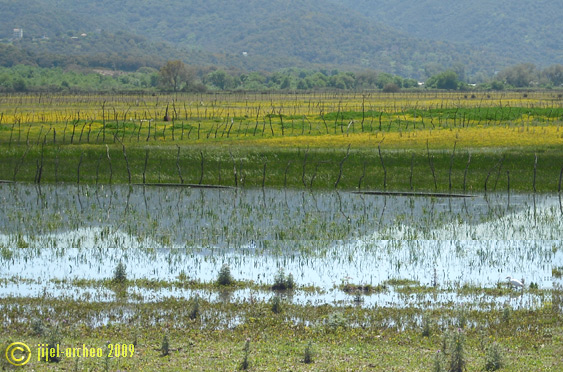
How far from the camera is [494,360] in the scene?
39.9ft

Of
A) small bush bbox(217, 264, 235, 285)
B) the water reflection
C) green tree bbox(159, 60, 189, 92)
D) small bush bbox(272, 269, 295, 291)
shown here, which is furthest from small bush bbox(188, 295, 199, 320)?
green tree bbox(159, 60, 189, 92)

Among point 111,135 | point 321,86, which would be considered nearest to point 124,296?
point 111,135

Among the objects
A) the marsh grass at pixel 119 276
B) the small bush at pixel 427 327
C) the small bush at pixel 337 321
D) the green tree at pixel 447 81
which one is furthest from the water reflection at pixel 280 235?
the green tree at pixel 447 81

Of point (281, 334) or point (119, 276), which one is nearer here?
point (281, 334)

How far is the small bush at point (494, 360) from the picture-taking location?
1215 cm

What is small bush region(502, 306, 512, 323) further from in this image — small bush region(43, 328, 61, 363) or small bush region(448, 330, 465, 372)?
small bush region(43, 328, 61, 363)

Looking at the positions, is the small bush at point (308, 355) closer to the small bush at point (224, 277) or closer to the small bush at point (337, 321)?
the small bush at point (337, 321)

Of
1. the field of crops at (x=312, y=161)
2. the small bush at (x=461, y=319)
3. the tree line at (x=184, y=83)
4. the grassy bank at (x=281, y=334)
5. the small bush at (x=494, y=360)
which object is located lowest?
the grassy bank at (x=281, y=334)

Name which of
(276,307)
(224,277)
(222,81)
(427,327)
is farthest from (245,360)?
(222,81)

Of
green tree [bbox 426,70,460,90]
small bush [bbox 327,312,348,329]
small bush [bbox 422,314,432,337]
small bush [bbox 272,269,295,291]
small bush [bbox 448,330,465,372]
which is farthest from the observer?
green tree [bbox 426,70,460,90]

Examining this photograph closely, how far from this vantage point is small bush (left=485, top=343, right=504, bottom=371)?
12.1 metres

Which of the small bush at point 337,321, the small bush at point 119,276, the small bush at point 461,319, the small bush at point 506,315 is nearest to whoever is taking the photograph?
the small bush at point 337,321

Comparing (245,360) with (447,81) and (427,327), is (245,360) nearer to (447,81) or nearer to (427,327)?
(427,327)

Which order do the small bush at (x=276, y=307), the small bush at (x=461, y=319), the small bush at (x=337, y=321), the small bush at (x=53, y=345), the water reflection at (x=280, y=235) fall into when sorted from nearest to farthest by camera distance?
the small bush at (x=53, y=345), the small bush at (x=337, y=321), the small bush at (x=461, y=319), the small bush at (x=276, y=307), the water reflection at (x=280, y=235)
